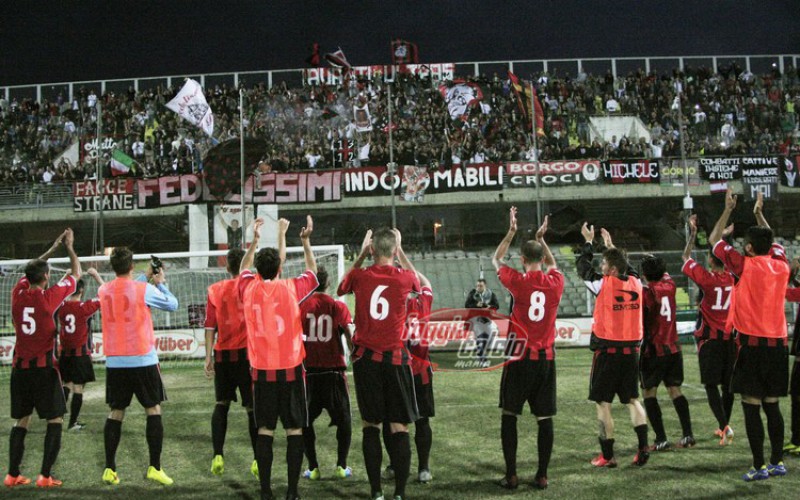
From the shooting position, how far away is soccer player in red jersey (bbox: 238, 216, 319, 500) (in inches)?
226

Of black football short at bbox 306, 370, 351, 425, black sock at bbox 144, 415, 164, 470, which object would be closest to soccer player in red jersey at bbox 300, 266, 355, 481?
black football short at bbox 306, 370, 351, 425

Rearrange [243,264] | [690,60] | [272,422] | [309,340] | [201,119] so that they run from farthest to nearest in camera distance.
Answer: [690,60] < [201,119] < [309,340] < [243,264] < [272,422]

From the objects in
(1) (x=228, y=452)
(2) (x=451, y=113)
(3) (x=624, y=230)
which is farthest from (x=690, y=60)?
(1) (x=228, y=452)

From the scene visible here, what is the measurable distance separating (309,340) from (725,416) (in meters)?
4.87

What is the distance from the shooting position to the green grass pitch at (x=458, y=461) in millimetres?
6188

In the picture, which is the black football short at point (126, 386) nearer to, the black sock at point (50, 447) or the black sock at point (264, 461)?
the black sock at point (50, 447)

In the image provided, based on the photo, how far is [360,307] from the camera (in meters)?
5.86

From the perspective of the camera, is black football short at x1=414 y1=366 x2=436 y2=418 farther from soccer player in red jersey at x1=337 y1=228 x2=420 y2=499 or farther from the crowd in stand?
the crowd in stand

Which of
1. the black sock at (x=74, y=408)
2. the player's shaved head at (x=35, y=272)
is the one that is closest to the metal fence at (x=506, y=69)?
the black sock at (x=74, y=408)

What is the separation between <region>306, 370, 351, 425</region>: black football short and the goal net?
8360 mm

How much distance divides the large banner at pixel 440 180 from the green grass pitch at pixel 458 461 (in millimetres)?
15955

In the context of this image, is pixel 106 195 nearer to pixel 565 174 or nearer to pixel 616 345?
pixel 565 174

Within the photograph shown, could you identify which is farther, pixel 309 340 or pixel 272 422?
pixel 309 340

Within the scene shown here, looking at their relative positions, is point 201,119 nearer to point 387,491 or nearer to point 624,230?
point 387,491
